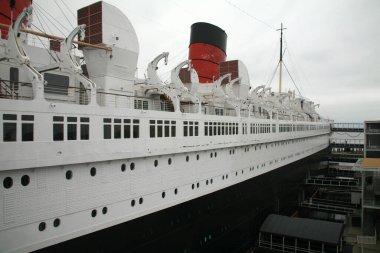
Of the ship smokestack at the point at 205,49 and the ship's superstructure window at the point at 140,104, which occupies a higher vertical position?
the ship smokestack at the point at 205,49

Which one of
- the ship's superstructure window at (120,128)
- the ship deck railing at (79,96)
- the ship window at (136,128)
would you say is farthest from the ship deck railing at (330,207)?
the ship's superstructure window at (120,128)

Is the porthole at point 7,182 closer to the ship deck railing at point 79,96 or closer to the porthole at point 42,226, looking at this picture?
the porthole at point 42,226

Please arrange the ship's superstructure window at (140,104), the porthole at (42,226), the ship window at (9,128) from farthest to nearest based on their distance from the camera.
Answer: the ship's superstructure window at (140,104)
the porthole at (42,226)
the ship window at (9,128)

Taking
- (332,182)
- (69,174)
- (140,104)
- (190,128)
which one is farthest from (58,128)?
(332,182)

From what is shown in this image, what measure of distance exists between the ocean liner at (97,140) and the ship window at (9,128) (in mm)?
20

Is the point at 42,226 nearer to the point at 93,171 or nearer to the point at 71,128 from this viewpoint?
the point at 93,171

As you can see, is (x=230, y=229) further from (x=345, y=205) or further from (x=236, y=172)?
(x=345, y=205)

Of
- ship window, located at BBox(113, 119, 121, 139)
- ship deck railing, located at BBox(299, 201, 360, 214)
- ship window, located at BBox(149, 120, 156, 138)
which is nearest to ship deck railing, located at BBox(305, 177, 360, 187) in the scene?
ship deck railing, located at BBox(299, 201, 360, 214)

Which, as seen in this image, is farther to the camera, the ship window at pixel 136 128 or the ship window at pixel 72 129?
the ship window at pixel 136 128

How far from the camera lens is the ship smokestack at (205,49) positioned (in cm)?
1889

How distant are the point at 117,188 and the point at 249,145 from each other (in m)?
9.45

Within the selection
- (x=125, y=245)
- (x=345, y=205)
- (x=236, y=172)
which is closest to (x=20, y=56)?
(x=125, y=245)

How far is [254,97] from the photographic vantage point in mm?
20766

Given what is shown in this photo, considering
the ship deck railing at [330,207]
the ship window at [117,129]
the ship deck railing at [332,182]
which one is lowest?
the ship deck railing at [330,207]
